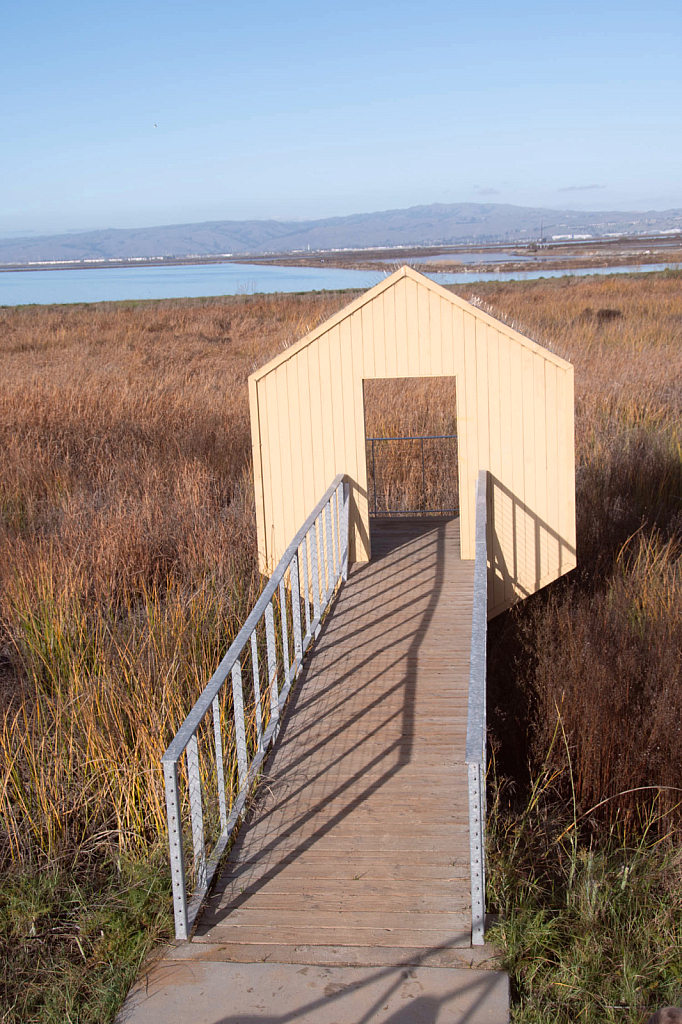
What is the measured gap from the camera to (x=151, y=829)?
5.68 metres

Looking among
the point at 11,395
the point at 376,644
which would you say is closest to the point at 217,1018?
the point at 376,644

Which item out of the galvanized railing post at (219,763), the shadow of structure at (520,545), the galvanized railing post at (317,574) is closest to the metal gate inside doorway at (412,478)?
the shadow of structure at (520,545)

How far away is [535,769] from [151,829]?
2904mm

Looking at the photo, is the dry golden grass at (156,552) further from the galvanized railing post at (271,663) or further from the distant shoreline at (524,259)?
the distant shoreline at (524,259)

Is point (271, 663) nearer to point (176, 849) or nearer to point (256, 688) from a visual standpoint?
point (256, 688)

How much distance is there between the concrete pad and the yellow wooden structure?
4761mm

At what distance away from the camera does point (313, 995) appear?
3.97 meters

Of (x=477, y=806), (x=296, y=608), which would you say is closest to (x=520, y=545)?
(x=296, y=608)

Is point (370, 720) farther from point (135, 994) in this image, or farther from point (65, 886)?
point (135, 994)

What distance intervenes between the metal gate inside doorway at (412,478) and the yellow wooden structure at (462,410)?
384 cm

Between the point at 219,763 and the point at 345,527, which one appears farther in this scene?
the point at 345,527

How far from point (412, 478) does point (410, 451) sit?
71 cm

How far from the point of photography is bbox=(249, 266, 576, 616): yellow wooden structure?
26.9ft

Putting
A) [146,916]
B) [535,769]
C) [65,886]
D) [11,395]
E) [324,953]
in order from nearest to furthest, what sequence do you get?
[324,953], [146,916], [65,886], [535,769], [11,395]
